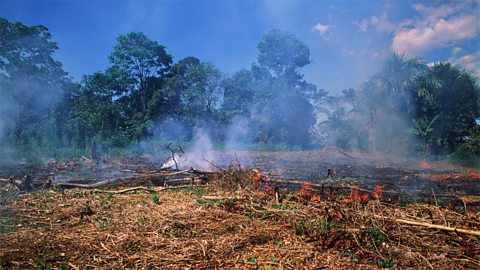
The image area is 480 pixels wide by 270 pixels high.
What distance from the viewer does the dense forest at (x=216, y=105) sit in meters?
19.0

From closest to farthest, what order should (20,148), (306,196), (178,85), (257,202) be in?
1. (257,202)
2. (306,196)
3. (20,148)
4. (178,85)

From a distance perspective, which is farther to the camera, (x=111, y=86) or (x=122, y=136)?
(x=111, y=86)

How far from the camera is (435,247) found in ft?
11.1

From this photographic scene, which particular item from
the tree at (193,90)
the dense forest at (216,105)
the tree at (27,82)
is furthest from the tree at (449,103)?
the tree at (27,82)

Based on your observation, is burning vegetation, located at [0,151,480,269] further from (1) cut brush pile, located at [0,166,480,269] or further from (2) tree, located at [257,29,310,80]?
(2) tree, located at [257,29,310,80]

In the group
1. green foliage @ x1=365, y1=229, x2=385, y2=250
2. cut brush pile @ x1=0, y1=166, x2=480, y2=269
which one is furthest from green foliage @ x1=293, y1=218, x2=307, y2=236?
green foliage @ x1=365, y1=229, x2=385, y2=250

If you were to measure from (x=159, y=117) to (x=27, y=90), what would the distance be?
31.0 feet

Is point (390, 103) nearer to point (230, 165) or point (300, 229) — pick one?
point (230, 165)

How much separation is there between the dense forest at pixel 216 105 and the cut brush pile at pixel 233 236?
13.4 meters

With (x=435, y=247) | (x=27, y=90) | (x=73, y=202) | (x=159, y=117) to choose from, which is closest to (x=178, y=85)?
(x=159, y=117)

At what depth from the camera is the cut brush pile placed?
10.0 ft

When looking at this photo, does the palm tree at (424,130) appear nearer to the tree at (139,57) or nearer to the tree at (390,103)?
the tree at (390,103)

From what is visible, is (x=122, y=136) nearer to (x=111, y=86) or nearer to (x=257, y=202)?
(x=111, y=86)

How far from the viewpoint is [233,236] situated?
3689 millimetres
